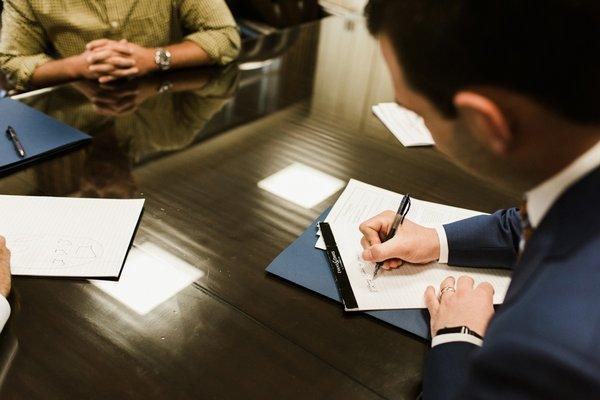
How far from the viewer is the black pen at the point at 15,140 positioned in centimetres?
108

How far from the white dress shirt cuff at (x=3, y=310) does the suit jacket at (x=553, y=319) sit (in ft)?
1.86

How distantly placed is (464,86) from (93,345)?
55 centimetres

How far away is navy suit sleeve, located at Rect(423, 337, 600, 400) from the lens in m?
0.46

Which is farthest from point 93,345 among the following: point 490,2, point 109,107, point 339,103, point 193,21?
point 193,21

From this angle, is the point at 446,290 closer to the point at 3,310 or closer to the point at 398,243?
the point at 398,243

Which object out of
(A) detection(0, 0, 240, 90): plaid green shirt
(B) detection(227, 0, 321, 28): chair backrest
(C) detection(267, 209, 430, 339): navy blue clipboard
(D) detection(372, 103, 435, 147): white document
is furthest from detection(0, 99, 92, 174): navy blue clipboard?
(B) detection(227, 0, 321, 28): chair backrest

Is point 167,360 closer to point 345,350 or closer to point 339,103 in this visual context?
point 345,350

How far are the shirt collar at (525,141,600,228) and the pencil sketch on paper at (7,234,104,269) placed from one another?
630 millimetres

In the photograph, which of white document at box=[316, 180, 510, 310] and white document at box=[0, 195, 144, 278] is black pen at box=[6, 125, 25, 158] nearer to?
white document at box=[0, 195, 144, 278]

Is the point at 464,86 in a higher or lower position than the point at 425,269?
higher

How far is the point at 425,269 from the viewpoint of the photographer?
0.87 metres

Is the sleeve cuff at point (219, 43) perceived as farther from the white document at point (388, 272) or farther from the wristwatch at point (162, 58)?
the white document at point (388, 272)

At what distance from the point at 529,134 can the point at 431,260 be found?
416 mm

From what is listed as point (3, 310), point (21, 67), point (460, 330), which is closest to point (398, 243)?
point (460, 330)
